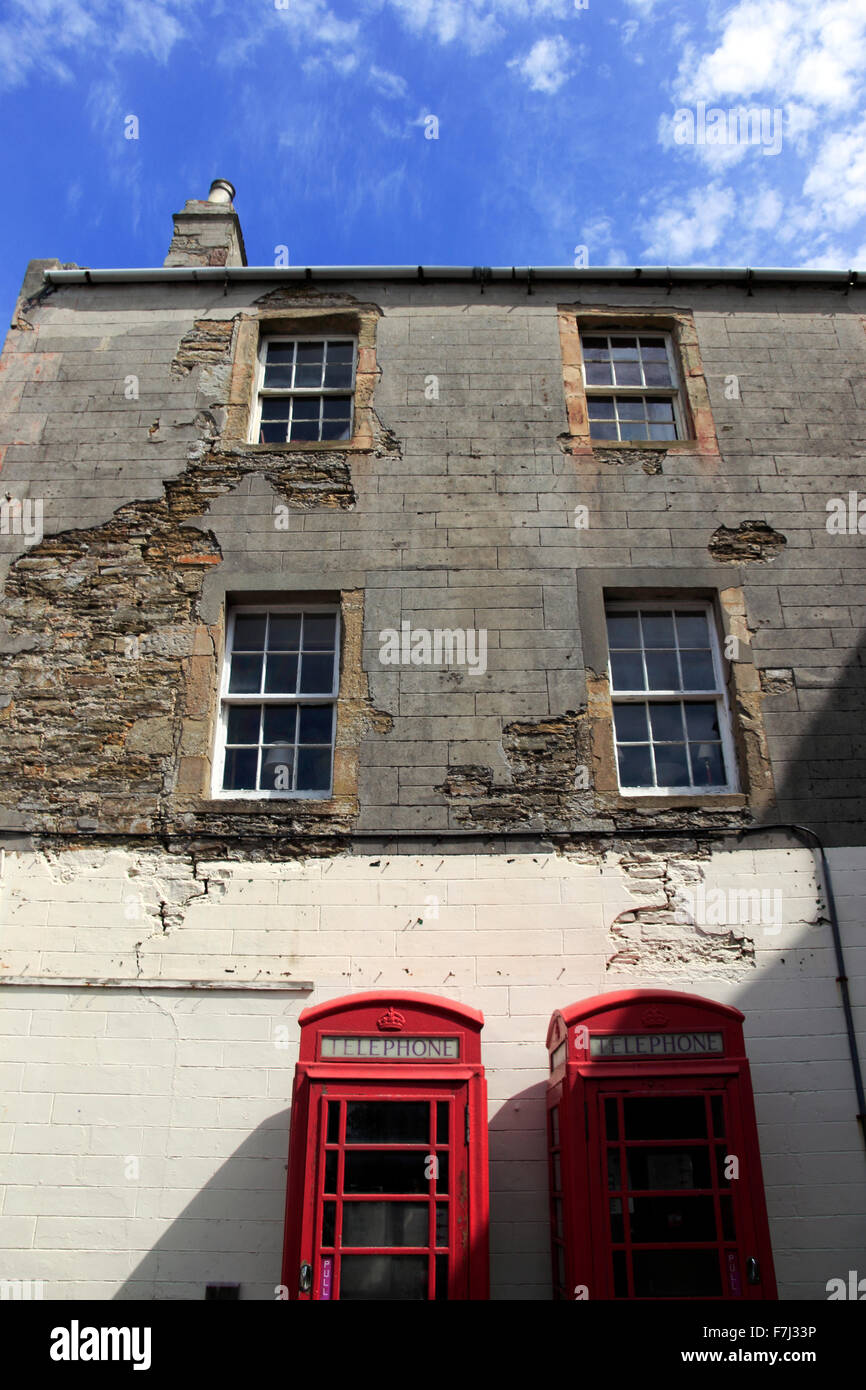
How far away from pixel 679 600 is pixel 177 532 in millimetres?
4589

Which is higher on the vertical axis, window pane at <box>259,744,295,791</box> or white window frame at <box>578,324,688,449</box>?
white window frame at <box>578,324,688,449</box>

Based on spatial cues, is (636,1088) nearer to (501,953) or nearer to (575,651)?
(501,953)

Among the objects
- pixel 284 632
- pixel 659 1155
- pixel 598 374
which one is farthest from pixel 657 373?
pixel 659 1155

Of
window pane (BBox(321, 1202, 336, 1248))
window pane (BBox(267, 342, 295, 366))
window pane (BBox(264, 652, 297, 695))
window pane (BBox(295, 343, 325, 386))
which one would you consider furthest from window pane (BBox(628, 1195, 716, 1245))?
window pane (BBox(267, 342, 295, 366))

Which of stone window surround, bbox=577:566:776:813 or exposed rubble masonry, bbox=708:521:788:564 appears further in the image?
exposed rubble masonry, bbox=708:521:788:564

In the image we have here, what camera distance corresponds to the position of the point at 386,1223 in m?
5.53

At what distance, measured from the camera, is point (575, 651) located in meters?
8.15

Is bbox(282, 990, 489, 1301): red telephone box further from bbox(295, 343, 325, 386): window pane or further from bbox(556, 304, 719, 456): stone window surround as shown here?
bbox(295, 343, 325, 386): window pane

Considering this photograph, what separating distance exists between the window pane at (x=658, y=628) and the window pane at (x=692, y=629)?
79 mm

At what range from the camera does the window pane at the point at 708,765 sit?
7.91 metres

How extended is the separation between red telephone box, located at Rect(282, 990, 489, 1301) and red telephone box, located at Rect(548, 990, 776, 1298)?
60 cm

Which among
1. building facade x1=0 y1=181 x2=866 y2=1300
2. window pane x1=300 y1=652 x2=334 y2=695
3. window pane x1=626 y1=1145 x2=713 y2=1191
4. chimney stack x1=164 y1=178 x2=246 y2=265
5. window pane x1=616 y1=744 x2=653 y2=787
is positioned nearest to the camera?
window pane x1=626 y1=1145 x2=713 y2=1191

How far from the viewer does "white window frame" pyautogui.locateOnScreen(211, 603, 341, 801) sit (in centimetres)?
780

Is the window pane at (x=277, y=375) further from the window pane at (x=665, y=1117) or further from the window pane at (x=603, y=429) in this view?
the window pane at (x=665, y=1117)
